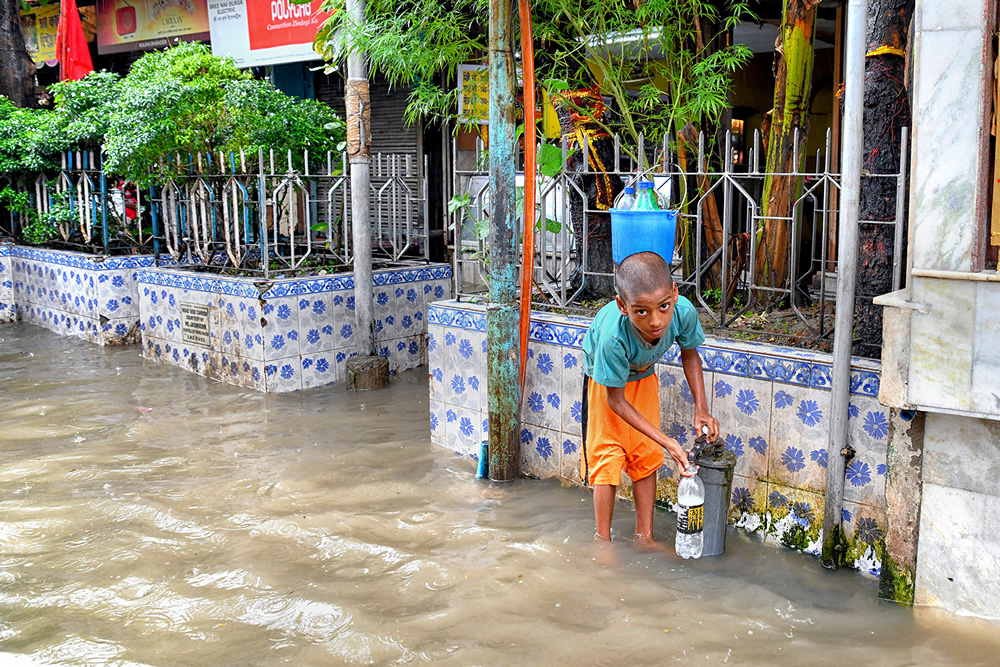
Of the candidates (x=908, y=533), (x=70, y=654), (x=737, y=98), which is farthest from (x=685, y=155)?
(x=737, y=98)

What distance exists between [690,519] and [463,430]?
220 cm

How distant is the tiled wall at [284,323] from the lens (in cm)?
790

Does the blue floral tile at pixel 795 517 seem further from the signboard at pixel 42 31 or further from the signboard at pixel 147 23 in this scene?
the signboard at pixel 42 31

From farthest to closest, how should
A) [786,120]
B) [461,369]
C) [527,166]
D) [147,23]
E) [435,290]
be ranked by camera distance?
[147,23] → [435,290] → [461,369] → [786,120] → [527,166]

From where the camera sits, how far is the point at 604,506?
4.44 m

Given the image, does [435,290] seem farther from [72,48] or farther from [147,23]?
[147,23]

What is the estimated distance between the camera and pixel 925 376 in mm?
3422

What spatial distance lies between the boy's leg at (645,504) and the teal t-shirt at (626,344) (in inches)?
21.9

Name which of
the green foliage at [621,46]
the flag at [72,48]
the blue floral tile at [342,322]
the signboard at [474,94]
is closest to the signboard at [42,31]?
the flag at [72,48]

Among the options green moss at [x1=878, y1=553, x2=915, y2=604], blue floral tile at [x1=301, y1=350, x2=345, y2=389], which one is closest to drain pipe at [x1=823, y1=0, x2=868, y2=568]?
green moss at [x1=878, y1=553, x2=915, y2=604]

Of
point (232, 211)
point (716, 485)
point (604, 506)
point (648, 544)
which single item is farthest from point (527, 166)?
point (232, 211)

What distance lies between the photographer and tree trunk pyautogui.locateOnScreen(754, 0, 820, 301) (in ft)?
17.0

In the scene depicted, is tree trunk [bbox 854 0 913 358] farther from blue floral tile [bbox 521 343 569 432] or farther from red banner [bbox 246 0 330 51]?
red banner [bbox 246 0 330 51]

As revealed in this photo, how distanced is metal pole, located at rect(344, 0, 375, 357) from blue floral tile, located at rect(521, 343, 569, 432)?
298 centimetres
